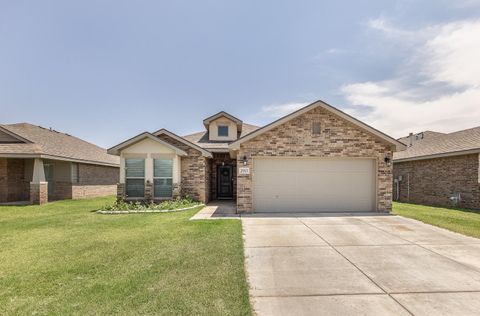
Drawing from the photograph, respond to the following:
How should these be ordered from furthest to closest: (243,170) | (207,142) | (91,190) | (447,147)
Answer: (91,190), (207,142), (447,147), (243,170)

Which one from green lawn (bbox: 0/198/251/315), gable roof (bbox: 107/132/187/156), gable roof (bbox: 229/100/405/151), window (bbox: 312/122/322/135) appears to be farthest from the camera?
gable roof (bbox: 107/132/187/156)

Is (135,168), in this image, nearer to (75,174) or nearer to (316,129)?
(75,174)

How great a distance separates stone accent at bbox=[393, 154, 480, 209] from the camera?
14.1 meters

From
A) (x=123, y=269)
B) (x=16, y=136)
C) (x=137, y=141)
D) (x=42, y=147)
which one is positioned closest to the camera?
(x=123, y=269)

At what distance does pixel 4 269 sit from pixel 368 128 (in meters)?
12.7

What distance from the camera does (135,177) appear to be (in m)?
13.9

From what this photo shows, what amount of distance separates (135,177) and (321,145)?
9690 mm

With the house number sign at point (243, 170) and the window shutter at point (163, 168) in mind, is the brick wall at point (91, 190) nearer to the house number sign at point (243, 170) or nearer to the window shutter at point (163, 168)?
the window shutter at point (163, 168)

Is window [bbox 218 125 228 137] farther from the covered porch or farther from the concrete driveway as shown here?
the concrete driveway

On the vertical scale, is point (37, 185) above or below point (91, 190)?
above

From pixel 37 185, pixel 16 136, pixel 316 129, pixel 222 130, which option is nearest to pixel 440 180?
pixel 316 129

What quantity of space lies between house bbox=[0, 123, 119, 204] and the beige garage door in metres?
12.6

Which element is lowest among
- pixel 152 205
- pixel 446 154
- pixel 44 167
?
pixel 152 205

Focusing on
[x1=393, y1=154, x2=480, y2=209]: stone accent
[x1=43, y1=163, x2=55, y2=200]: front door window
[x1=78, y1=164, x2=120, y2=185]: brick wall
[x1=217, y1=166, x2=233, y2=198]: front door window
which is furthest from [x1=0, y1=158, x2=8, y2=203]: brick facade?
[x1=393, y1=154, x2=480, y2=209]: stone accent
